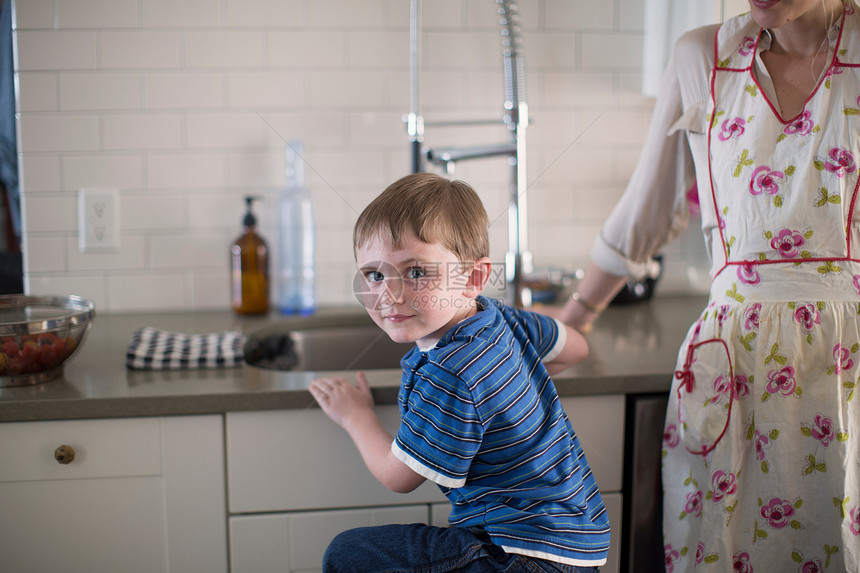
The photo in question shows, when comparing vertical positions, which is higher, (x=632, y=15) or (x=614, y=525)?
(x=632, y=15)

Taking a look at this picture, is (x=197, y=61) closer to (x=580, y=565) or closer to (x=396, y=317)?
(x=396, y=317)

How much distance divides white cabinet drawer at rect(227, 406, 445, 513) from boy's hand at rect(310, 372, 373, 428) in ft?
0.15

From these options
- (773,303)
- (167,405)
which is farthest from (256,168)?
(773,303)

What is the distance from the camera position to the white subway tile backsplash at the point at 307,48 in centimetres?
143

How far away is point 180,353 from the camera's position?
1.12 m

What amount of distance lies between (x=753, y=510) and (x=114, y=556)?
92 centimetres

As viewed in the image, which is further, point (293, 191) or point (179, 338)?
point (293, 191)

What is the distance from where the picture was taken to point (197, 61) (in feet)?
4.67

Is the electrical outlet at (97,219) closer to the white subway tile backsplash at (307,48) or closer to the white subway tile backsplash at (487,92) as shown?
the white subway tile backsplash at (307,48)

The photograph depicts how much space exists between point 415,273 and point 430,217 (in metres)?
0.06

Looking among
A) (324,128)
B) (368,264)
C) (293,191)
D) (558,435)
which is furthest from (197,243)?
(558,435)

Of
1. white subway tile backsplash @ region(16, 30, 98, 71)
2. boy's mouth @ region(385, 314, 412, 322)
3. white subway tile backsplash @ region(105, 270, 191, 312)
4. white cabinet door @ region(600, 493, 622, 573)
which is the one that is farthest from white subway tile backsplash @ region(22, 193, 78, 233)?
white cabinet door @ region(600, 493, 622, 573)

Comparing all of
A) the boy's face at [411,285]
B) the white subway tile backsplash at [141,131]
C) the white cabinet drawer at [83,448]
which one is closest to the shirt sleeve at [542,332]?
the boy's face at [411,285]

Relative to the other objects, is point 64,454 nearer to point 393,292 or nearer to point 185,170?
point 393,292
